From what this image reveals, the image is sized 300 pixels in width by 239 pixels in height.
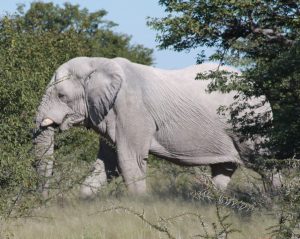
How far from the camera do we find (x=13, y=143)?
11828mm

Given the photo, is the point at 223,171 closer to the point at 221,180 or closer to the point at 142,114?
the point at 221,180

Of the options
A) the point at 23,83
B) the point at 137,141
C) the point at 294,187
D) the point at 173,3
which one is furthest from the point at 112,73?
the point at 294,187

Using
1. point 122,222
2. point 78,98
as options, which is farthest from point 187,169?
point 78,98

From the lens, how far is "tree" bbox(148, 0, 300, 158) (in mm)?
13156

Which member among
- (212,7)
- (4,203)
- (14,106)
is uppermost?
(212,7)

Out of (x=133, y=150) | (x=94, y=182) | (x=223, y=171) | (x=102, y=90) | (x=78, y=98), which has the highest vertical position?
(x=102, y=90)

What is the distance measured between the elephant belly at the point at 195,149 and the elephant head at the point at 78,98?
42.1 inches

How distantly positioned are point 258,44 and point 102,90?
12.8 ft

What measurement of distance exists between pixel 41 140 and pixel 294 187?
10.2 m

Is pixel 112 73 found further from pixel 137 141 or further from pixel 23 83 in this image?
pixel 23 83

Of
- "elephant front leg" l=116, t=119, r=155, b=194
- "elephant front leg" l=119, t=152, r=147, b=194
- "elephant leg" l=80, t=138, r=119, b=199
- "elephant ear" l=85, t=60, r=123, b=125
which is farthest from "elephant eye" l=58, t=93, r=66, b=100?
"elephant front leg" l=119, t=152, r=147, b=194

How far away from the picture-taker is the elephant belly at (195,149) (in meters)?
17.4

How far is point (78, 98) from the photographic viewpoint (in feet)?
57.5

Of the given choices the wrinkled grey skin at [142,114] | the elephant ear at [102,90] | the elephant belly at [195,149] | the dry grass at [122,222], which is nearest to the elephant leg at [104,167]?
→ the wrinkled grey skin at [142,114]
